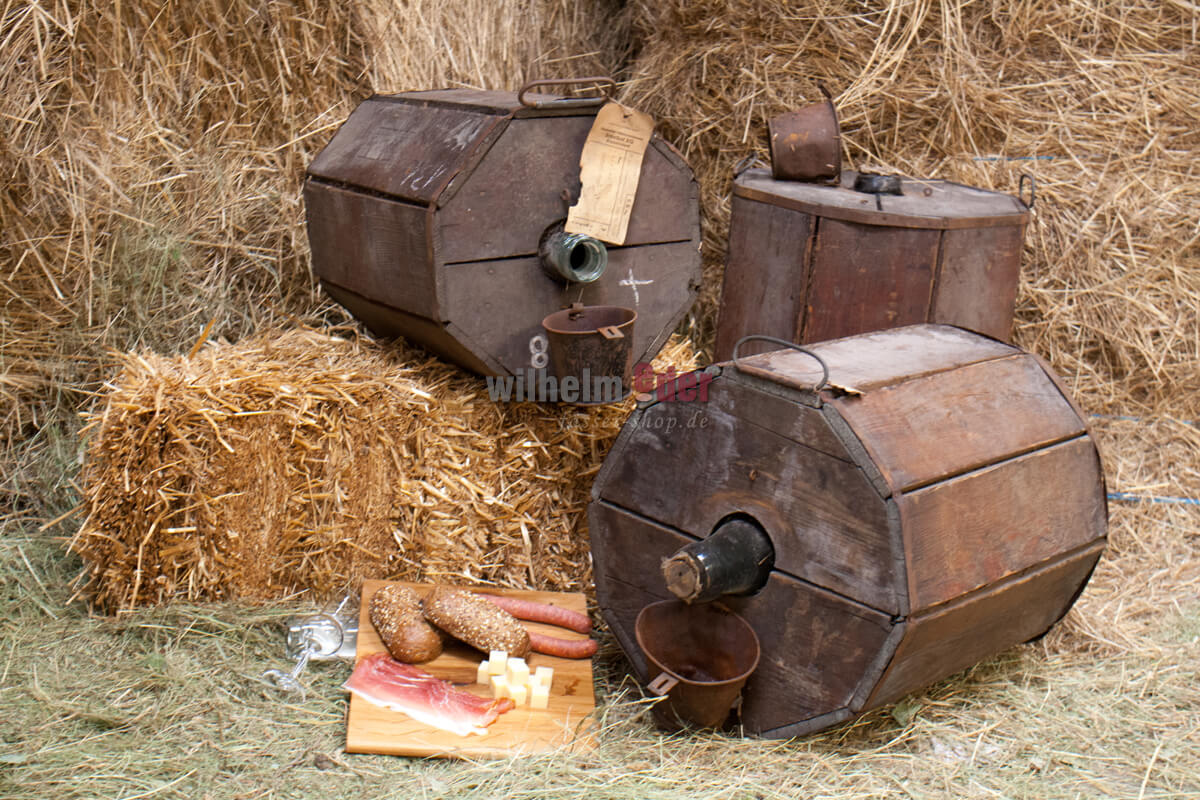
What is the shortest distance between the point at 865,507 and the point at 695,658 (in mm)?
623

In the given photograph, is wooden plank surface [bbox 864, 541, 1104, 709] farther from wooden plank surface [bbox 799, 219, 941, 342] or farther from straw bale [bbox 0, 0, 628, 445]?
straw bale [bbox 0, 0, 628, 445]

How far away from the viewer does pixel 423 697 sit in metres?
2.66

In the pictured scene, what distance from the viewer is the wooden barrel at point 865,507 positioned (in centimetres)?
239

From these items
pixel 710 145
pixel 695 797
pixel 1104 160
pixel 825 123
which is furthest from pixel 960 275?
pixel 695 797

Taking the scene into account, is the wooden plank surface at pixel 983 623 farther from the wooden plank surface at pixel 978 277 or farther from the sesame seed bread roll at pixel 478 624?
the sesame seed bread roll at pixel 478 624

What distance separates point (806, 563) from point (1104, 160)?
7.28ft

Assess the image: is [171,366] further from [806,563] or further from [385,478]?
[806,563]

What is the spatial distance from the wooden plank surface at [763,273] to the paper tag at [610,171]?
0.49m

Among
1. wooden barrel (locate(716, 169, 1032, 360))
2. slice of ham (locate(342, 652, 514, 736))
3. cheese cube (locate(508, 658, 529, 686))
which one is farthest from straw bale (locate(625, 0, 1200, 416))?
slice of ham (locate(342, 652, 514, 736))

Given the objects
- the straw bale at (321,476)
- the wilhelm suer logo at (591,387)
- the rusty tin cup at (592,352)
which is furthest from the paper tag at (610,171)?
the straw bale at (321,476)

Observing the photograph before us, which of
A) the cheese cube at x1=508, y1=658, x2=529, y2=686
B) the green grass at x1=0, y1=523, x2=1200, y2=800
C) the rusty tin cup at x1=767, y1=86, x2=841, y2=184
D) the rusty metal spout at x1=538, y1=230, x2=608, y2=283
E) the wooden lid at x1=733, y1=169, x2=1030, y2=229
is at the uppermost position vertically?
the rusty tin cup at x1=767, y1=86, x2=841, y2=184

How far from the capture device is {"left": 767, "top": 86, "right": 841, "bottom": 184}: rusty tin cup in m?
3.49

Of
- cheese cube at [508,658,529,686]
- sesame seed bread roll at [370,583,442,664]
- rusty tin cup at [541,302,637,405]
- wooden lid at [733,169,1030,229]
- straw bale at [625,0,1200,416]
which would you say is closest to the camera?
cheese cube at [508,658,529,686]

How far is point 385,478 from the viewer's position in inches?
125
